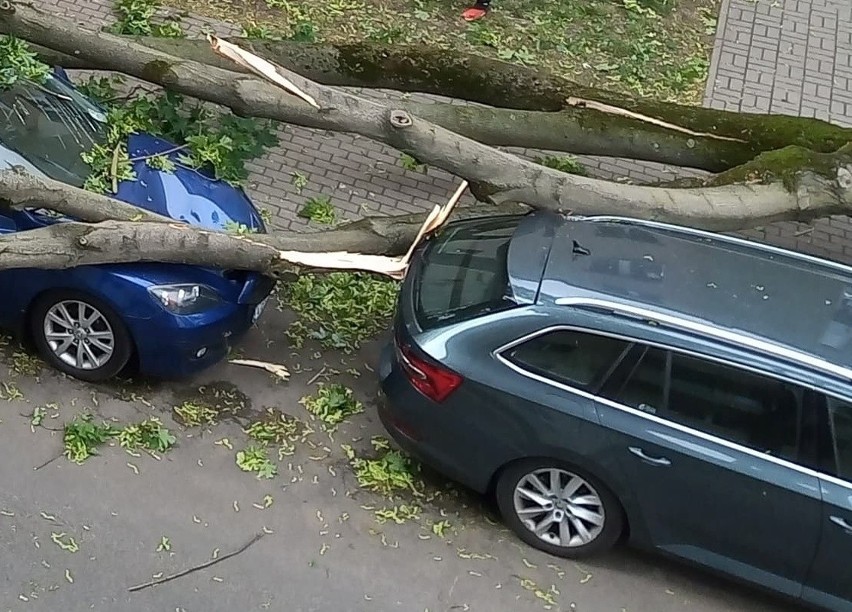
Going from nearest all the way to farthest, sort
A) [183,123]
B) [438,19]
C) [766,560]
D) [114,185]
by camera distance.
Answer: [766,560] < [114,185] < [183,123] < [438,19]

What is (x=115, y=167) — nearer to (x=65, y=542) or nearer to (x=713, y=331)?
(x=65, y=542)

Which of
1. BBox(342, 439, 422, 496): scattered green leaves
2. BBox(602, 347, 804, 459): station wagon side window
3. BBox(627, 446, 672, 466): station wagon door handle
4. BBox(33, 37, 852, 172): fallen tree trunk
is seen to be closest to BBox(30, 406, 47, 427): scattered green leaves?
BBox(342, 439, 422, 496): scattered green leaves

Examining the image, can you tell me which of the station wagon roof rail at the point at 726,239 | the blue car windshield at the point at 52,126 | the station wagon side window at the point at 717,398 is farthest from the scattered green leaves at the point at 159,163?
the station wagon side window at the point at 717,398

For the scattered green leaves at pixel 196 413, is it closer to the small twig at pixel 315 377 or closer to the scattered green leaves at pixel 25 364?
the small twig at pixel 315 377

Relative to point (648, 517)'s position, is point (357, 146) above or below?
above

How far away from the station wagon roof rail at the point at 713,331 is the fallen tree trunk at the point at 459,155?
1.49m

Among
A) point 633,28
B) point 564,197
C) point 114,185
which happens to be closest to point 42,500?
point 114,185

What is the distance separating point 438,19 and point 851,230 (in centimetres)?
499

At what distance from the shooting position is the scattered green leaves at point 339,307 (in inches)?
291

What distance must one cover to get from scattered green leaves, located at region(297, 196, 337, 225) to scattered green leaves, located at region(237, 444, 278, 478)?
2.63 m

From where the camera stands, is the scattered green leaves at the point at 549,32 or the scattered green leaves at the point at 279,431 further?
the scattered green leaves at the point at 549,32

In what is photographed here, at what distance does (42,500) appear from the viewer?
5.76 m

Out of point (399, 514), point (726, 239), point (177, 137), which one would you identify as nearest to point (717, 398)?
point (726, 239)

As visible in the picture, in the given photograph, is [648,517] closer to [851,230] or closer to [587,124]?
[587,124]
